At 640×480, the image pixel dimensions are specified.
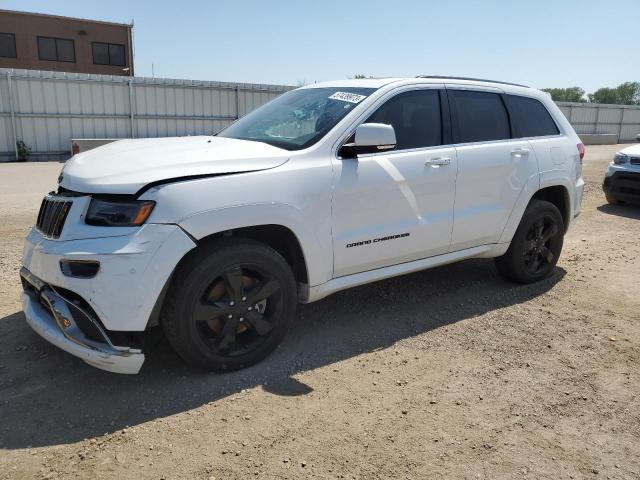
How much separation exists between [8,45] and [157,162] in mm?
35282

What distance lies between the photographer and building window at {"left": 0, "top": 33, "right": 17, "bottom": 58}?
31516mm

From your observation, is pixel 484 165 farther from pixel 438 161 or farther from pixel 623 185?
pixel 623 185

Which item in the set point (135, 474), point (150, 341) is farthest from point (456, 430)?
point (150, 341)

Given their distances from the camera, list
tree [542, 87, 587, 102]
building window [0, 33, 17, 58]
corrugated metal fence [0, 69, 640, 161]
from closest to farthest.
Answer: corrugated metal fence [0, 69, 640, 161], building window [0, 33, 17, 58], tree [542, 87, 587, 102]

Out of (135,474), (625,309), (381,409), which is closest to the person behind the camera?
(135,474)

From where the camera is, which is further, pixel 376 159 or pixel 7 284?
pixel 7 284

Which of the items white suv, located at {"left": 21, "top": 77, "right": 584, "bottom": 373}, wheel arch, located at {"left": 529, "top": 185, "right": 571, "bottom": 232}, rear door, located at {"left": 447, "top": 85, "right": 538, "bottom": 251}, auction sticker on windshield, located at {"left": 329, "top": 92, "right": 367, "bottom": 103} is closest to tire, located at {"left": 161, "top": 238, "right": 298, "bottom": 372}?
white suv, located at {"left": 21, "top": 77, "right": 584, "bottom": 373}

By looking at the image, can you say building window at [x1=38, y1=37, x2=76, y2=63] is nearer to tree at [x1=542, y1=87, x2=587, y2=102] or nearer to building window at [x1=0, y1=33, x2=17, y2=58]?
building window at [x1=0, y1=33, x2=17, y2=58]

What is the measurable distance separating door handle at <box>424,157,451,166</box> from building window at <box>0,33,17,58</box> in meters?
35.2

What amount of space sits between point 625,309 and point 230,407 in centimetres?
362

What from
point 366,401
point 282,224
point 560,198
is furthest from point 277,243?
point 560,198

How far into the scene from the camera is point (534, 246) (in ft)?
16.9

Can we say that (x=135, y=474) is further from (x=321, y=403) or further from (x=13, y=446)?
(x=321, y=403)

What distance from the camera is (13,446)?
8.80ft
